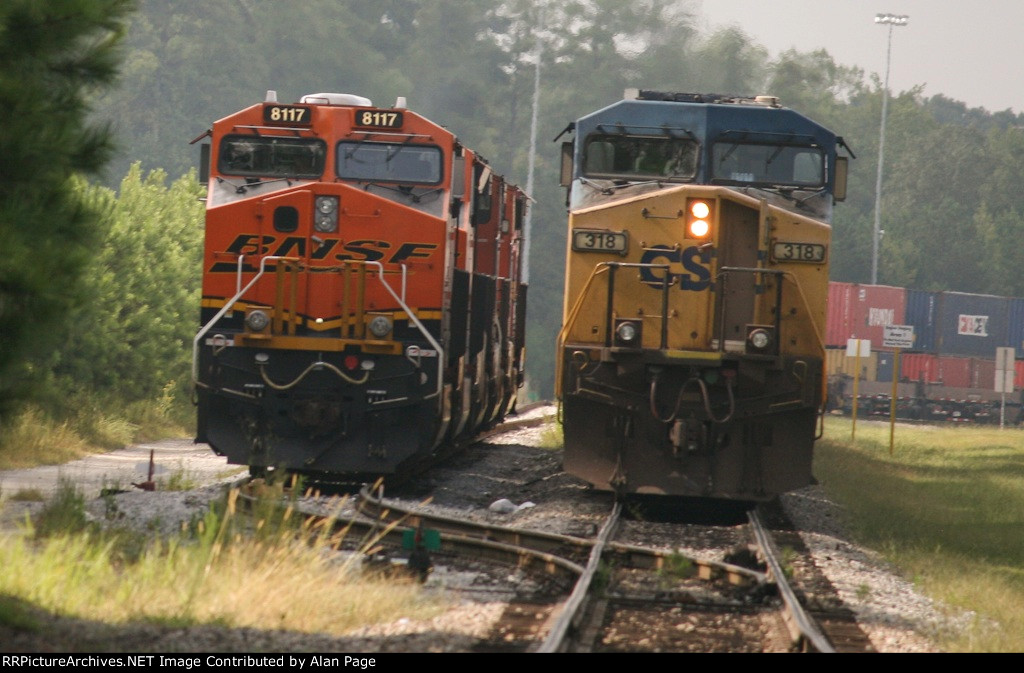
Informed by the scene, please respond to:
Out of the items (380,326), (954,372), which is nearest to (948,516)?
(380,326)

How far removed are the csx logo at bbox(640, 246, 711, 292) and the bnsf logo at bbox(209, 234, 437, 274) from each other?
2563 mm

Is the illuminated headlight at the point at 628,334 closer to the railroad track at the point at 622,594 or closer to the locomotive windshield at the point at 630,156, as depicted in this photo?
the locomotive windshield at the point at 630,156

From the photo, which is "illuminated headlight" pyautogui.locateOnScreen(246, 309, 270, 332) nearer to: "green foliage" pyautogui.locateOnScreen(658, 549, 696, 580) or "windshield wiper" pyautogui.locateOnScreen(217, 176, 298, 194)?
"windshield wiper" pyautogui.locateOnScreen(217, 176, 298, 194)

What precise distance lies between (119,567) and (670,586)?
378 centimetres

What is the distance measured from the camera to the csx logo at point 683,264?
540 inches

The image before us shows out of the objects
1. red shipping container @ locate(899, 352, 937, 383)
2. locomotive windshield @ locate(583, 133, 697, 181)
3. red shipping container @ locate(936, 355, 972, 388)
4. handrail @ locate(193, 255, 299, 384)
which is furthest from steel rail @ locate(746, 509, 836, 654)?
red shipping container @ locate(936, 355, 972, 388)

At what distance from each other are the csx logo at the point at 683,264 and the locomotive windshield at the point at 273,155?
394 centimetres

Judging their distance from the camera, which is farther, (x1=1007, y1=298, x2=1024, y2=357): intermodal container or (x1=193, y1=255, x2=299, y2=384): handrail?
(x1=1007, y1=298, x2=1024, y2=357): intermodal container

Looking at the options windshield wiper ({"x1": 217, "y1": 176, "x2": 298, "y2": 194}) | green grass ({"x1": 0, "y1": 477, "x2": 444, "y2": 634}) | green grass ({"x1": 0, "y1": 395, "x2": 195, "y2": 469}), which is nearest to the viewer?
green grass ({"x1": 0, "y1": 477, "x2": 444, "y2": 634})

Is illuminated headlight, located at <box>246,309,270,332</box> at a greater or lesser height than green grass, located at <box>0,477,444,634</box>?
greater

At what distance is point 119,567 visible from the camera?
932cm

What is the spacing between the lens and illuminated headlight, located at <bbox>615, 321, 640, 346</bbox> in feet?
44.0

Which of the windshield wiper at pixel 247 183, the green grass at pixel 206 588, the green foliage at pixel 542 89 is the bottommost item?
the green grass at pixel 206 588

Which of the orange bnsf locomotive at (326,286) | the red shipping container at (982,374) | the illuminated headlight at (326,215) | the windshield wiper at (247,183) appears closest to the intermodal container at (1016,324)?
the red shipping container at (982,374)
